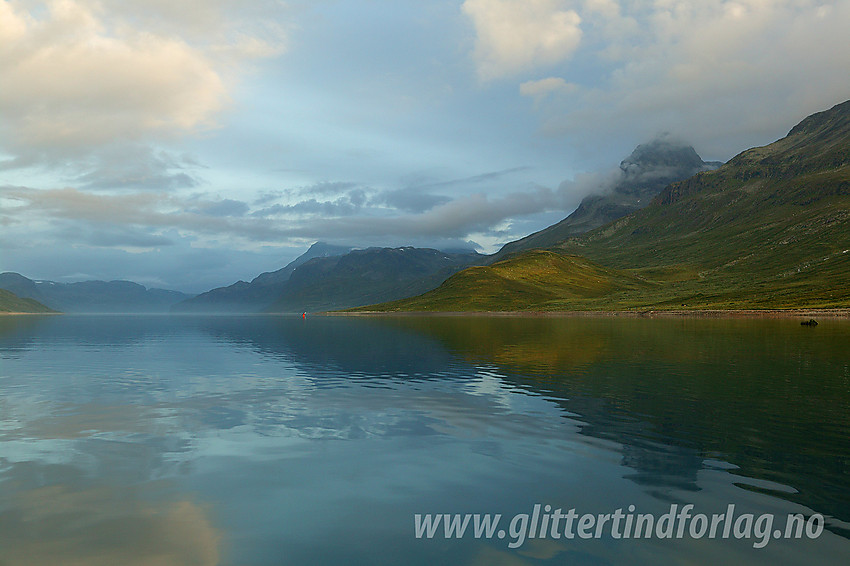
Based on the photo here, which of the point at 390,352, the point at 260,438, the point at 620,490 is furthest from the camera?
the point at 390,352

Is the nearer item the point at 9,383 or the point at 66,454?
the point at 66,454

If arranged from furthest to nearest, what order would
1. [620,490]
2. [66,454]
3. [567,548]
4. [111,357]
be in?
[111,357] → [66,454] → [620,490] → [567,548]

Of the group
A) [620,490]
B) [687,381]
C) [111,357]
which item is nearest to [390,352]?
[111,357]

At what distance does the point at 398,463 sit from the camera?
23438 millimetres

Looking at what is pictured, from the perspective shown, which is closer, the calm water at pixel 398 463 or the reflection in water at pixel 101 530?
the reflection in water at pixel 101 530

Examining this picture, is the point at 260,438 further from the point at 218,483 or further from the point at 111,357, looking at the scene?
the point at 111,357

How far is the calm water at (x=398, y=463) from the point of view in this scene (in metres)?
15.2

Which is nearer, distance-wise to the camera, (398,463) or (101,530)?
(101,530)

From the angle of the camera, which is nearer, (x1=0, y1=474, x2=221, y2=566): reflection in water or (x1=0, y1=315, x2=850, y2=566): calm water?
(x1=0, y1=474, x2=221, y2=566): reflection in water

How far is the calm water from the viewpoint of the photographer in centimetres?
1517

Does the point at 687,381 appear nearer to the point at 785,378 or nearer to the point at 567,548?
the point at 785,378

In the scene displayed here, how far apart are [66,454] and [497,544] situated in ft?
71.5

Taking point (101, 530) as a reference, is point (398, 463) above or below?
below

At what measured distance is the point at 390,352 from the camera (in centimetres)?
8150
